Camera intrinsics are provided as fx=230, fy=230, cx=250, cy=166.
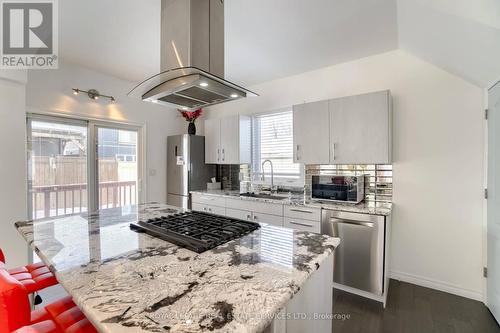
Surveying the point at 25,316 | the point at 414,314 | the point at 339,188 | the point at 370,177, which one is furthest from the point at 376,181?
the point at 25,316

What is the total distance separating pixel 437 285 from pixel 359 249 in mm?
1050

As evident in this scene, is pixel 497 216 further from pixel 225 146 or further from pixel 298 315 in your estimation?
pixel 225 146

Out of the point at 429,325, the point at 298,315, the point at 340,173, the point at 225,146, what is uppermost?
the point at 225,146

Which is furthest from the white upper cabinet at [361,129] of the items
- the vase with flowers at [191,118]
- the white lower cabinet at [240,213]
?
the vase with flowers at [191,118]

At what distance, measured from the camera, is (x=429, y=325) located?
1965 millimetres

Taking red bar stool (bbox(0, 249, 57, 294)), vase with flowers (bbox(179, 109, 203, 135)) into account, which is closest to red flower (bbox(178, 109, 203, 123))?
vase with flowers (bbox(179, 109, 203, 135))

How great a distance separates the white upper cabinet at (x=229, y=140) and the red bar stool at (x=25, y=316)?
2895 millimetres

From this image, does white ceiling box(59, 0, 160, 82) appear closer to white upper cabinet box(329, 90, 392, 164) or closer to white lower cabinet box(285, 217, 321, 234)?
white upper cabinet box(329, 90, 392, 164)

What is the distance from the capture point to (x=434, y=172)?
2525mm

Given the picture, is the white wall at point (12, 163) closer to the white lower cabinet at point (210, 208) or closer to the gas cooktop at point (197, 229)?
the gas cooktop at point (197, 229)

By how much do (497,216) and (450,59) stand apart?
1.48m

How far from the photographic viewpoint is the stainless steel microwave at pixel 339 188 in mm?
2574

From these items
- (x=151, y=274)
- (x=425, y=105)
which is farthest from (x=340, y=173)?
(x=151, y=274)

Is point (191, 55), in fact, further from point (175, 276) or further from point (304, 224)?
point (304, 224)
